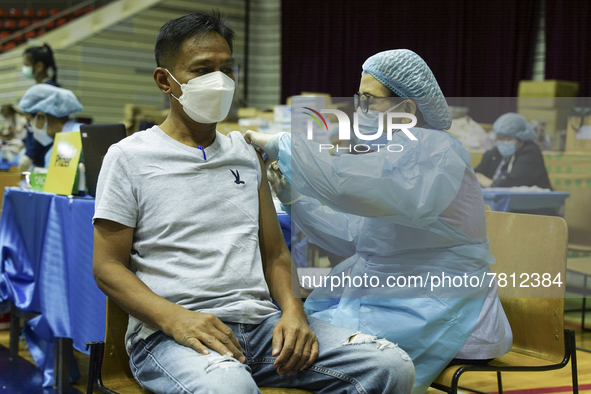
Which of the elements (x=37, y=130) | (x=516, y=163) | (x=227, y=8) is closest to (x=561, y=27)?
(x=516, y=163)

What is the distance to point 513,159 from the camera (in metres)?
4.16

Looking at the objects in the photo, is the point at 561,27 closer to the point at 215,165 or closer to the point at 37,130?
the point at 37,130

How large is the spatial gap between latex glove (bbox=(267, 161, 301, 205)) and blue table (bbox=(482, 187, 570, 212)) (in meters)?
1.98

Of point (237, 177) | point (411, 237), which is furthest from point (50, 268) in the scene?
point (411, 237)

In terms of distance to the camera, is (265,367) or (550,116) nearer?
(265,367)

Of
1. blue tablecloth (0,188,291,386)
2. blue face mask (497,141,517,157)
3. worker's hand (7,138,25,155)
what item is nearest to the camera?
blue tablecloth (0,188,291,386)

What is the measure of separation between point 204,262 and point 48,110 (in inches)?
93.4

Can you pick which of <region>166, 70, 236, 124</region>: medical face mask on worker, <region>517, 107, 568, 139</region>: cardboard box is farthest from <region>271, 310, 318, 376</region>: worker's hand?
<region>517, 107, 568, 139</region>: cardboard box

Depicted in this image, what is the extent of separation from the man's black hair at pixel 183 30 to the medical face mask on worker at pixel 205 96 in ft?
0.18

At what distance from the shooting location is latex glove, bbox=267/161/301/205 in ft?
4.98

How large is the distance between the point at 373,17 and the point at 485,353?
28.6ft

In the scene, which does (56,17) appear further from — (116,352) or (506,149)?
(116,352)

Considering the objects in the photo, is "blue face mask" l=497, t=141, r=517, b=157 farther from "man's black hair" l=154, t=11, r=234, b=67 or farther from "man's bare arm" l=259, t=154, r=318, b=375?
"man's black hair" l=154, t=11, r=234, b=67

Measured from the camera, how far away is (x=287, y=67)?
1091 cm
